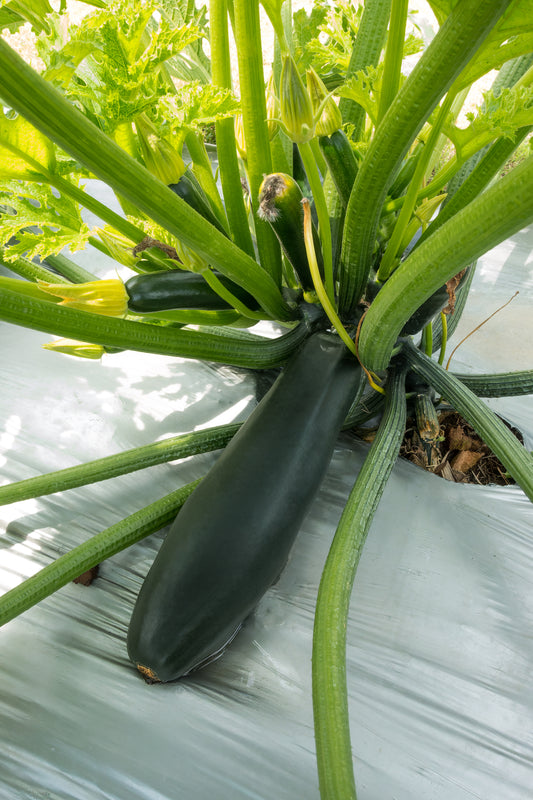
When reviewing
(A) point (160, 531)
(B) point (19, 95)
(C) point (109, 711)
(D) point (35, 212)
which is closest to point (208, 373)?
(A) point (160, 531)

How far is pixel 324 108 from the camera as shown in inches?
32.8

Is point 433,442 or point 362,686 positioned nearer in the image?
point 362,686

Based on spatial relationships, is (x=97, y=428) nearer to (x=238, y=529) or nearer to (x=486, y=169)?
(x=238, y=529)

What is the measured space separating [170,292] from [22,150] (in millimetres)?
268

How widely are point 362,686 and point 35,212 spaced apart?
2.64ft

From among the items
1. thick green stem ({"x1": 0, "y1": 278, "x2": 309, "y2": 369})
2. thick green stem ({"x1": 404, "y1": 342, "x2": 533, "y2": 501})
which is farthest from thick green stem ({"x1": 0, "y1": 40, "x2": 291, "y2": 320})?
thick green stem ({"x1": 404, "y1": 342, "x2": 533, "y2": 501})

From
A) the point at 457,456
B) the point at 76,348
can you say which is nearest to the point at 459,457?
the point at 457,456

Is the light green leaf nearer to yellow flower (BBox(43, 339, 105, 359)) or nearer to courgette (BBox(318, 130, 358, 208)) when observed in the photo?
courgette (BBox(318, 130, 358, 208))

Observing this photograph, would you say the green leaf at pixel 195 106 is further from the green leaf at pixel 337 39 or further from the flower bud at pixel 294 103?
the green leaf at pixel 337 39

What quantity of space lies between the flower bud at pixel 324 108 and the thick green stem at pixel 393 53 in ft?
0.22

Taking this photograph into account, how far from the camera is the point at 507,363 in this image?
1.41 m

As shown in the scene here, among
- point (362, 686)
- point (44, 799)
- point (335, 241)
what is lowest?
point (44, 799)

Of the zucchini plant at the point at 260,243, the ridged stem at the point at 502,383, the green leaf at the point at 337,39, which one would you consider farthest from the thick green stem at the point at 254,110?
the ridged stem at the point at 502,383

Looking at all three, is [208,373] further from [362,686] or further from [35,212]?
[362,686]
